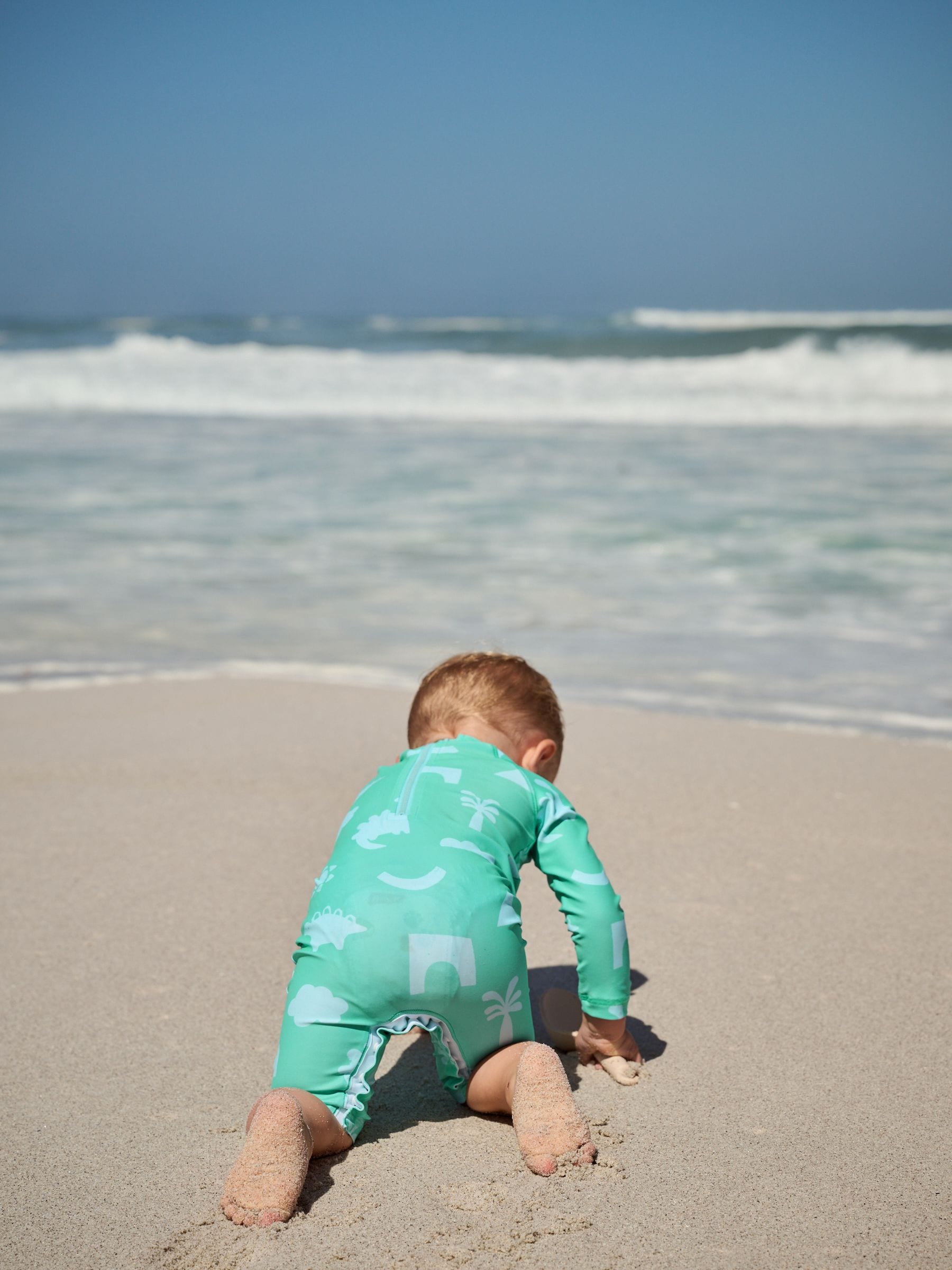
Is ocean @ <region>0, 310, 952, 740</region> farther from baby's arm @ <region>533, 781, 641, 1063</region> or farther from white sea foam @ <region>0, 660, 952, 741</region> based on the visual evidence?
baby's arm @ <region>533, 781, 641, 1063</region>

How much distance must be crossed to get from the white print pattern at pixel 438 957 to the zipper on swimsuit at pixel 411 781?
0.21 m

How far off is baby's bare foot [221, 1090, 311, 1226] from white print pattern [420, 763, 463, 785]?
53 centimetres

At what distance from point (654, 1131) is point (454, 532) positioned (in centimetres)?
514

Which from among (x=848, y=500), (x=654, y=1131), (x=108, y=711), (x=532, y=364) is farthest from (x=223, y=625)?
(x=532, y=364)

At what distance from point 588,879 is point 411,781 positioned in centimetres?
31

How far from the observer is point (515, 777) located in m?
1.90

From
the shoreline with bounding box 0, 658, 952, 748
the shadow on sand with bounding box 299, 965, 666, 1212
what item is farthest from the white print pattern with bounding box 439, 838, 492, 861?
the shoreline with bounding box 0, 658, 952, 748

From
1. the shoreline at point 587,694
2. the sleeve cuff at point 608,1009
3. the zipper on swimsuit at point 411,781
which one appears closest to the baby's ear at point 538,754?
the zipper on swimsuit at point 411,781

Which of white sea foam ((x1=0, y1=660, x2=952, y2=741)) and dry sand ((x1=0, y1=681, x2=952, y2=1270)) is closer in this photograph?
dry sand ((x1=0, y1=681, x2=952, y2=1270))

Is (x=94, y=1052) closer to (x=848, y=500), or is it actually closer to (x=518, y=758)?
(x=518, y=758)

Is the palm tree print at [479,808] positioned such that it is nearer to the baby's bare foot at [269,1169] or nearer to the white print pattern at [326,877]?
the white print pattern at [326,877]

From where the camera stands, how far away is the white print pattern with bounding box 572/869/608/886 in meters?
1.86

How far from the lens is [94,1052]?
1916 millimetres

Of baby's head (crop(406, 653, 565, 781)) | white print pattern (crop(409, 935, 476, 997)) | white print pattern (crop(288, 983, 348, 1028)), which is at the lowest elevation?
white print pattern (crop(288, 983, 348, 1028))
